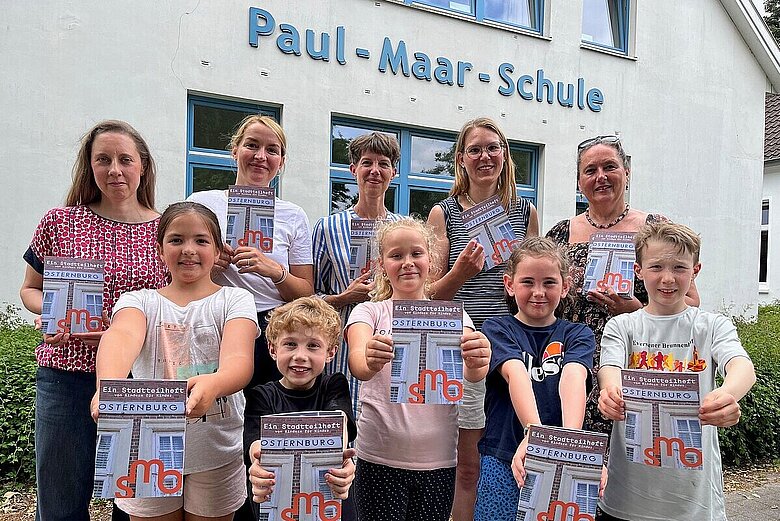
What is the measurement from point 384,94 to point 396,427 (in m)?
6.92

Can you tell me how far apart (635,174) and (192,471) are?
408 inches

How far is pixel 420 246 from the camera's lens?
2652 mm

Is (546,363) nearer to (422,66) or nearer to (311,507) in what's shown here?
(311,507)

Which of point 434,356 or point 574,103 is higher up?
point 574,103

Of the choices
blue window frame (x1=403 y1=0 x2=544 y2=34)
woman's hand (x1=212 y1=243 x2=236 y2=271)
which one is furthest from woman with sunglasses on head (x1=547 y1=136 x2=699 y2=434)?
blue window frame (x1=403 y1=0 x2=544 y2=34)

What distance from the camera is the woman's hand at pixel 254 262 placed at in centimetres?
282

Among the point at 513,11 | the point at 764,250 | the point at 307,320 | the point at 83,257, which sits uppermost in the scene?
the point at 513,11

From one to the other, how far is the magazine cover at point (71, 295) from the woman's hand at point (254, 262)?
0.54 meters

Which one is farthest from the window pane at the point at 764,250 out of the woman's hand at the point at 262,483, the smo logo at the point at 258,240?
the woman's hand at the point at 262,483

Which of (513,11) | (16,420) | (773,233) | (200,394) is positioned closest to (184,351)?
(200,394)

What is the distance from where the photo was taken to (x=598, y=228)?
3.00 metres

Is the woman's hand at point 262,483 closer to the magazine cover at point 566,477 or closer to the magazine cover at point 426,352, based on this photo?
the magazine cover at point 426,352

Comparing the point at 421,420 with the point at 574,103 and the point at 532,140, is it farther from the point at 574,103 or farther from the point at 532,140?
the point at 574,103

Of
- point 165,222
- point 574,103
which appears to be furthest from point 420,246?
point 574,103
